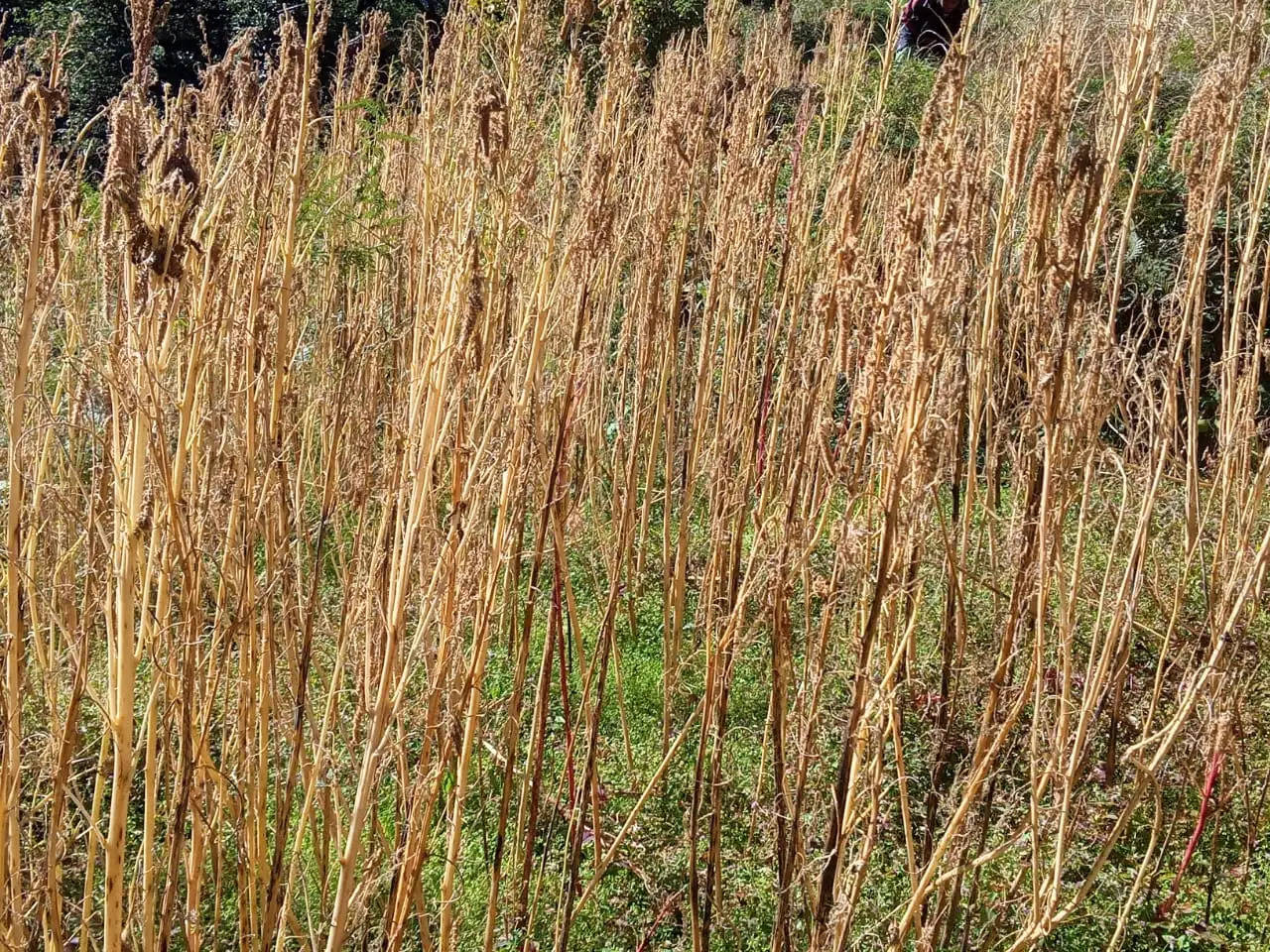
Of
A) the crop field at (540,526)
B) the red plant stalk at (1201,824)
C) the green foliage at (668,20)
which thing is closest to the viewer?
the crop field at (540,526)

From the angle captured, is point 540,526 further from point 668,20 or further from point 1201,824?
point 668,20

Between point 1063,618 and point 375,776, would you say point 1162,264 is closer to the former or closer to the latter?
point 1063,618

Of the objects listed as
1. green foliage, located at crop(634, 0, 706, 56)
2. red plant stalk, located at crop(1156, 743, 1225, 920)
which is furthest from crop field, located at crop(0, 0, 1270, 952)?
green foliage, located at crop(634, 0, 706, 56)

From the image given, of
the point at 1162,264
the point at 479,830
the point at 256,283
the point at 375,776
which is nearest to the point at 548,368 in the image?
the point at 479,830

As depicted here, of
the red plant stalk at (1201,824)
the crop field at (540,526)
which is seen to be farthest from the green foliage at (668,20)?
the red plant stalk at (1201,824)

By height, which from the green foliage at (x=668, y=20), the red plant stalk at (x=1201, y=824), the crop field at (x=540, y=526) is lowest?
the red plant stalk at (x=1201, y=824)

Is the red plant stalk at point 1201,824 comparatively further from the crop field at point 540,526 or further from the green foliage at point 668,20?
the green foliage at point 668,20

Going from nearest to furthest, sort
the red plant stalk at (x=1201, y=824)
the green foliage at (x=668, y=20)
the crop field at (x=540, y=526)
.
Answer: the crop field at (x=540, y=526) → the red plant stalk at (x=1201, y=824) → the green foliage at (x=668, y=20)

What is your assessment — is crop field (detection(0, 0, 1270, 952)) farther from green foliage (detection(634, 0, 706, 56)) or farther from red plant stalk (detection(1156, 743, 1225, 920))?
green foliage (detection(634, 0, 706, 56))

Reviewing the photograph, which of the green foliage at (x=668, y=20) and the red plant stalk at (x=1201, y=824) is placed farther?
the green foliage at (x=668, y=20)

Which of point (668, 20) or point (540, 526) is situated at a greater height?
point (668, 20)

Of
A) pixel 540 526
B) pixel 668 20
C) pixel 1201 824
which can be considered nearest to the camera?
pixel 540 526

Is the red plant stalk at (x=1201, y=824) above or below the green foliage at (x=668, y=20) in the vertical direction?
below

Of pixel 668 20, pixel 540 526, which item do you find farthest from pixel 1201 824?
pixel 668 20
